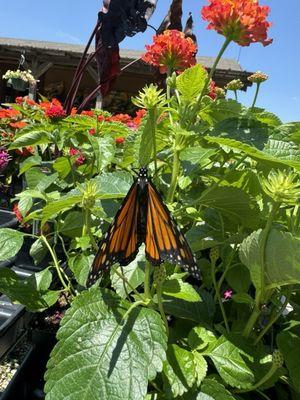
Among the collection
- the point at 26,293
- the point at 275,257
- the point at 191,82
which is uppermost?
the point at 191,82

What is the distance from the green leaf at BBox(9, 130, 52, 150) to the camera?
4.91ft

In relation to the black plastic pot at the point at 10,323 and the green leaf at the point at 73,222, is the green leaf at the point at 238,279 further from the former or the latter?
the black plastic pot at the point at 10,323

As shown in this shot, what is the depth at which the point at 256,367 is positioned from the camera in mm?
810

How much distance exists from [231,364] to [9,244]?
67 cm

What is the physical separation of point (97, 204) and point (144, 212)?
312mm

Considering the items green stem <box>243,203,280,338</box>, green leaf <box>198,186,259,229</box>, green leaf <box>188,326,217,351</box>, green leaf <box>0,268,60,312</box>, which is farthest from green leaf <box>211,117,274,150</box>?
green leaf <box>0,268,60,312</box>

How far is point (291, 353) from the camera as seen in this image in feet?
2.73

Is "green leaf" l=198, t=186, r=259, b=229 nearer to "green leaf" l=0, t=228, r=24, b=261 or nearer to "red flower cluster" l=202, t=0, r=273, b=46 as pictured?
"red flower cluster" l=202, t=0, r=273, b=46

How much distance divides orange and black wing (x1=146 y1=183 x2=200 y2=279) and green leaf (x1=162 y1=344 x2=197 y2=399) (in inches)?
6.8

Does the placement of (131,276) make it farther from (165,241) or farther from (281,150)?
(281,150)

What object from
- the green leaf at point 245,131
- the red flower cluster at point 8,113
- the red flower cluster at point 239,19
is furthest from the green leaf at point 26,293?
the red flower cluster at point 8,113

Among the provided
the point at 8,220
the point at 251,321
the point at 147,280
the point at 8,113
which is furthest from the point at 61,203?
the point at 8,113

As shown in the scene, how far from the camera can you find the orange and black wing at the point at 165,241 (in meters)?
0.69

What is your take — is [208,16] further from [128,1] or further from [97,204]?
[128,1]
